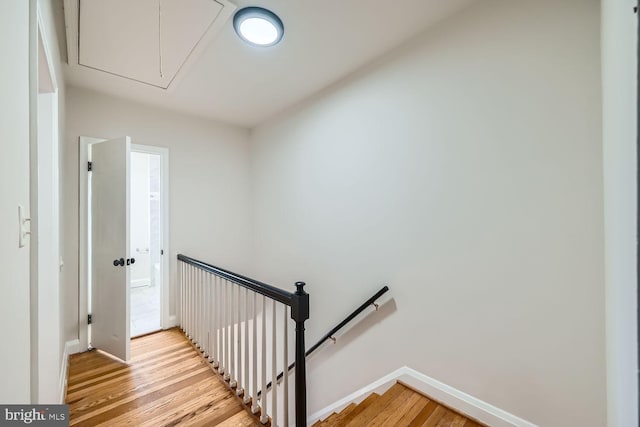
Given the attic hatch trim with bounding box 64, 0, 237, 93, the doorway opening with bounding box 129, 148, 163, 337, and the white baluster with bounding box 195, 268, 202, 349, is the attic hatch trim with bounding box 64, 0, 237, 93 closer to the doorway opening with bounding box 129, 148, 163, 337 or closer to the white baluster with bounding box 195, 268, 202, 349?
the white baluster with bounding box 195, 268, 202, 349

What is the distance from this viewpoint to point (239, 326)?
1831 millimetres

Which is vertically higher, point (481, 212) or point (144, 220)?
point (481, 212)

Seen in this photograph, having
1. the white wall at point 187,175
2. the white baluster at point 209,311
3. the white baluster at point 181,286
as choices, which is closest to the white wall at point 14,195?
the white baluster at point 209,311

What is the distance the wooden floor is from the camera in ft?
5.38

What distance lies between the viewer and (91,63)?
204cm

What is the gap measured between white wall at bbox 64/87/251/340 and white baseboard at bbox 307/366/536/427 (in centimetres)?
229

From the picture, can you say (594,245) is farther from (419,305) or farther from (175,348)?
(175,348)

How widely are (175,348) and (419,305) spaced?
240 centimetres

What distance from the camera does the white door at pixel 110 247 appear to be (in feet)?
7.32

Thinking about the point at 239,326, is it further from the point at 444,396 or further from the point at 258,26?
the point at 258,26

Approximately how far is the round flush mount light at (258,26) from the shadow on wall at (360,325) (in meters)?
2.08

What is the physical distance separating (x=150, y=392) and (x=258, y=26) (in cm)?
275

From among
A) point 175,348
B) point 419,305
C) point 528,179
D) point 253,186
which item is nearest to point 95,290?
point 175,348

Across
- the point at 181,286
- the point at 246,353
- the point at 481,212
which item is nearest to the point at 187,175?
the point at 181,286
